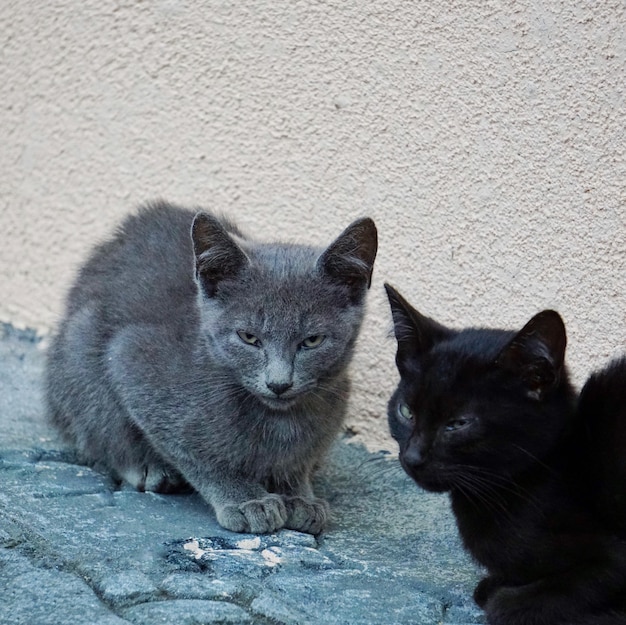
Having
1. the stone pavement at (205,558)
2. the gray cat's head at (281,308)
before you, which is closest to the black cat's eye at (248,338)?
the gray cat's head at (281,308)

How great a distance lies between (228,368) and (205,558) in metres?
0.57

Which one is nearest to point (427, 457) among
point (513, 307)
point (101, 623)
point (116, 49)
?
point (101, 623)

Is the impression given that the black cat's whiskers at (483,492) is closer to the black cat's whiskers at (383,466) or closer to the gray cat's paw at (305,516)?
the gray cat's paw at (305,516)

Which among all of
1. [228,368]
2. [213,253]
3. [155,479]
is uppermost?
[213,253]

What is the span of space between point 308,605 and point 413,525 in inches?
30.1

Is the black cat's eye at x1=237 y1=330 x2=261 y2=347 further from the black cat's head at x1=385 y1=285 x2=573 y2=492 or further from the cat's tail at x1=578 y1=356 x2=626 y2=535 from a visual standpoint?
the cat's tail at x1=578 y1=356 x2=626 y2=535

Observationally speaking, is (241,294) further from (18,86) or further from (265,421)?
(18,86)

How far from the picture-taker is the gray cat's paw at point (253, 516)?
287cm

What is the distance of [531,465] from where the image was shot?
91.3 inches

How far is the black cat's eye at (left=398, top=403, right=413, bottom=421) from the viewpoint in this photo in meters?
2.44

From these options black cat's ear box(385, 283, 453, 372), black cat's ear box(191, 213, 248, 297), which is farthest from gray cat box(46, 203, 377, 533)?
black cat's ear box(385, 283, 453, 372)

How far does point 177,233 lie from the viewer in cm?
338

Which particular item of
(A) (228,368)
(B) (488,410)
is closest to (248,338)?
(A) (228,368)

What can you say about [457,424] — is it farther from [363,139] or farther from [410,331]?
[363,139]
